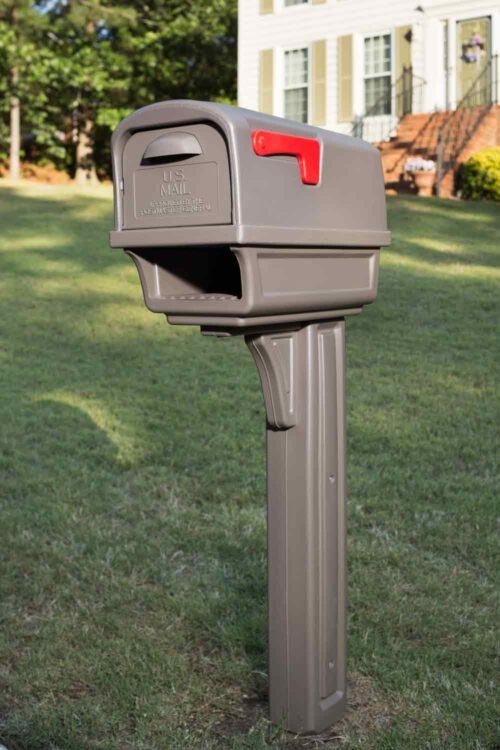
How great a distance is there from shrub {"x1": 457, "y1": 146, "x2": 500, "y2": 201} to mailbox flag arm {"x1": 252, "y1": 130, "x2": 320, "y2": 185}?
1240 cm

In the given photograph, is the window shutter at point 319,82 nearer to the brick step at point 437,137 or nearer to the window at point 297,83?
the window at point 297,83

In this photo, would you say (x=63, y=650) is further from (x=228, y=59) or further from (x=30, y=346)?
(x=228, y=59)

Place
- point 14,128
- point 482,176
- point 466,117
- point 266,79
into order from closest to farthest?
point 482,176
point 466,117
point 266,79
point 14,128

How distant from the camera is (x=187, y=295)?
7.01 ft

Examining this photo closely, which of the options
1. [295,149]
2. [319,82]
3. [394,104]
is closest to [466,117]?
[394,104]

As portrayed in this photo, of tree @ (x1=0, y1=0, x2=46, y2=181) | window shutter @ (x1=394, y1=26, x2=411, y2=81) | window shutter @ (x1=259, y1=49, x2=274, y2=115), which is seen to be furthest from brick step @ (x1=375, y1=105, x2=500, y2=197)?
tree @ (x1=0, y1=0, x2=46, y2=181)

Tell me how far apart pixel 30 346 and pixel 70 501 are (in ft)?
9.93

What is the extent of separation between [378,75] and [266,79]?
2604 millimetres

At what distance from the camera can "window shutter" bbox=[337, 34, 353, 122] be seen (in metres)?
18.0

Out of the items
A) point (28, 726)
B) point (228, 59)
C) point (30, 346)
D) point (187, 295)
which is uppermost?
point (228, 59)

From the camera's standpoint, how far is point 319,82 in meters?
18.3

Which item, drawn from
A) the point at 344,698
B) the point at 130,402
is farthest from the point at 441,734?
the point at 130,402

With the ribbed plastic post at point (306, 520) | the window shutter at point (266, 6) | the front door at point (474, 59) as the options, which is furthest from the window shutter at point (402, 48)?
the ribbed plastic post at point (306, 520)

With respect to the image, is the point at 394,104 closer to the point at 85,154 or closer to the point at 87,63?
the point at 87,63
